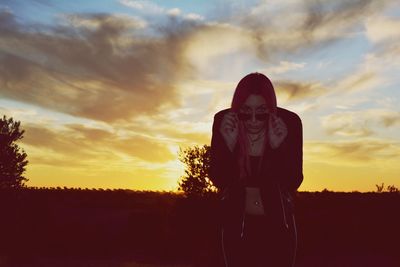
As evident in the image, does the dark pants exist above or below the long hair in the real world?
below

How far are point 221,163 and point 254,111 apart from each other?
57 cm

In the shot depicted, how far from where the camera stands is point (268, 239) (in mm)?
4871

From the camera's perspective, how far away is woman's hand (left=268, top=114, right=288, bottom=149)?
5039 mm

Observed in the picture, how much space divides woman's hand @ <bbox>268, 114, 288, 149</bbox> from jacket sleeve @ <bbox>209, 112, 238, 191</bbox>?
329mm

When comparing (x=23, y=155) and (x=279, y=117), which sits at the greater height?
(x=23, y=155)

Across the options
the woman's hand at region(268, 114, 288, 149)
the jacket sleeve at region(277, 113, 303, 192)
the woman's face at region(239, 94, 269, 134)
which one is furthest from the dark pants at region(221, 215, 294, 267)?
the woman's face at region(239, 94, 269, 134)

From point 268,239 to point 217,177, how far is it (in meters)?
0.70

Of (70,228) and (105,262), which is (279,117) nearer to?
(105,262)

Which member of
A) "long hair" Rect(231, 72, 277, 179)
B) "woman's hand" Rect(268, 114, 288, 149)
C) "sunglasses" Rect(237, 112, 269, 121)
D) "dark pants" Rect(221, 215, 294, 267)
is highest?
"long hair" Rect(231, 72, 277, 179)

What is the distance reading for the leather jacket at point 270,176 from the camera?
491cm

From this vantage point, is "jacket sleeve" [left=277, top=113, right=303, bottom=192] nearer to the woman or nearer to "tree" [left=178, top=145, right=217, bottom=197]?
the woman

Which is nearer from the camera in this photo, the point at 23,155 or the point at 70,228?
the point at 70,228

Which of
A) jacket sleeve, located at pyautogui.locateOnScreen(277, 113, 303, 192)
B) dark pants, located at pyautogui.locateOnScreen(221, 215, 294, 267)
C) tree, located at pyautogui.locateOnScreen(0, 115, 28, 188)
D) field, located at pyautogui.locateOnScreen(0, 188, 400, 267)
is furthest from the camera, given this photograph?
tree, located at pyautogui.locateOnScreen(0, 115, 28, 188)

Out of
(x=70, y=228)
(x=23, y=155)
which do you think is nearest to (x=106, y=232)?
(x=70, y=228)
